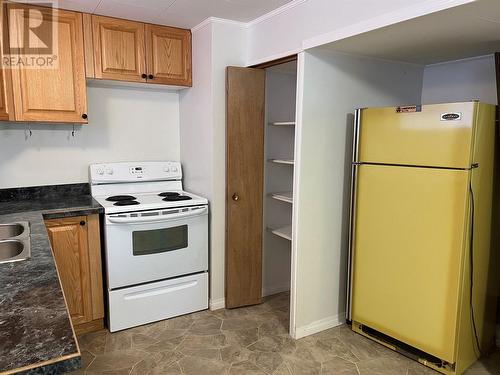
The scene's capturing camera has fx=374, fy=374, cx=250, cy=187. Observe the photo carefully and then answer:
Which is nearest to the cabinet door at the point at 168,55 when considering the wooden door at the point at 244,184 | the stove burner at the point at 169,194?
the wooden door at the point at 244,184

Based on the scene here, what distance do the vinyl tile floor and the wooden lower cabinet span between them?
6.3 inches

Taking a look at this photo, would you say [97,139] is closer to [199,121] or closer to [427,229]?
[199,121]

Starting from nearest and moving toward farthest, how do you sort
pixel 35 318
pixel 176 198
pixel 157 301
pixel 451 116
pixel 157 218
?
pixel 35 318, pixel 451 116, pixel 157 218, pixel 157 301, pixel 176 198

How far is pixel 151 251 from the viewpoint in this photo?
2.75 metres

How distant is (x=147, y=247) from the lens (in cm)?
273

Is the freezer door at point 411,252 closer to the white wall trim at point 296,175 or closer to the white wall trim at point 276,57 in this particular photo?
the white wall trim at point 296,175

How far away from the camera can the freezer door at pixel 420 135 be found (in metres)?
2.04

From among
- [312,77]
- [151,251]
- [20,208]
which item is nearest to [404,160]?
[312,77]

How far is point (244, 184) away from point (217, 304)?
1.02 meters

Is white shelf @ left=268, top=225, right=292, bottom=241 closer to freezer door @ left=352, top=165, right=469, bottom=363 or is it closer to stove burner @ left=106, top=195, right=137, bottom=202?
freezer door @ left=352, top=165, right=469, bottom=363

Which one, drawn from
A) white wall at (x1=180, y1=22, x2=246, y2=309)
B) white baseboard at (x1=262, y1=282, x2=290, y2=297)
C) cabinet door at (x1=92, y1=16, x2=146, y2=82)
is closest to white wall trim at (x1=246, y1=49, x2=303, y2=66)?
white wall at (x1=180, y1=22, x2=246, y2=309)

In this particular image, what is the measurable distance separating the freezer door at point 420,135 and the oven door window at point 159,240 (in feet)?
4.68

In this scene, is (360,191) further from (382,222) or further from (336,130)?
(336,130)

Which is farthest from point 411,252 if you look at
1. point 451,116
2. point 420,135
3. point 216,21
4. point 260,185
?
point 216,21
